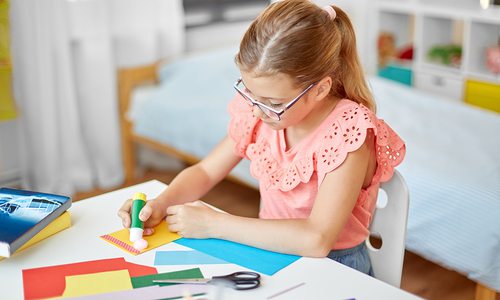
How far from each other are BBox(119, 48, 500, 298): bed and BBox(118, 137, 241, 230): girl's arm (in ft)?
2.83

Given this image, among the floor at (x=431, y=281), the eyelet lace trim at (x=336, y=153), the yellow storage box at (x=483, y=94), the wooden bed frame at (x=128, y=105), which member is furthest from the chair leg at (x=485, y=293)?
the wooden bed frame at (x=128, y=105)

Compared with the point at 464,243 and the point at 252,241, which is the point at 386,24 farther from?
the point at 252,241

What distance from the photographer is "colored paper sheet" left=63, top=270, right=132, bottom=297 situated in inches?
48.4

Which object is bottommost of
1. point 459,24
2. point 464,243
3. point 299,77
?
point 464,243

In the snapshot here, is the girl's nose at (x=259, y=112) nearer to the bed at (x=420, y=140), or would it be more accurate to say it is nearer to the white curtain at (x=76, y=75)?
the bed at (x=420, y=140)

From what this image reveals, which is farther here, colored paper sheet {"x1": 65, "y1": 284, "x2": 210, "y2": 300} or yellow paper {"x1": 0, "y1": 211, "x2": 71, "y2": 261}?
yellow paper {"x1": 0, "y1": 211, "x2": 71, "y2": 261}

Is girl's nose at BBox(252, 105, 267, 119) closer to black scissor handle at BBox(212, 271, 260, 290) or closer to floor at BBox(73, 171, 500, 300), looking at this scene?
black scissor handle at BBox(212, 271, 260, 290)

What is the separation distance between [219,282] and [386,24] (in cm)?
305

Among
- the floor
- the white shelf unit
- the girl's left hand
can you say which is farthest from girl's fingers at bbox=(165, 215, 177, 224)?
the white shelf unit

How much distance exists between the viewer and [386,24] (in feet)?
13.2

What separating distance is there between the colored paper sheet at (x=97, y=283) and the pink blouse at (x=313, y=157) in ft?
1.42

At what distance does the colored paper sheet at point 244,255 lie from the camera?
1.31 meters

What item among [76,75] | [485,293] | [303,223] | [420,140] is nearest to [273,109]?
[303,223]

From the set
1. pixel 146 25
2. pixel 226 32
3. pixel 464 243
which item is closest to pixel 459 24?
pixel 226 32
